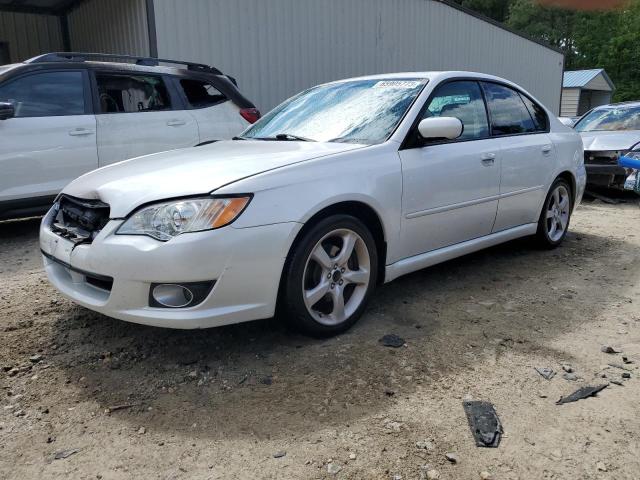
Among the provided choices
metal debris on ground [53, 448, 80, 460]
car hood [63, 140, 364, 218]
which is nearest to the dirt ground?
metal debris on ground [53, 448, 80, 460]

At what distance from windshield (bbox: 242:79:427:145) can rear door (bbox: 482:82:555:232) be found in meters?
0.91

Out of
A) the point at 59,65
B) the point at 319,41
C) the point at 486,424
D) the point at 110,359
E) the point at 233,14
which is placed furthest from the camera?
the point at 319,41

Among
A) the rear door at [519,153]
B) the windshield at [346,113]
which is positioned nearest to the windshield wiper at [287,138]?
the windshield at [346,113]

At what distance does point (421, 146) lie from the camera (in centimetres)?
353

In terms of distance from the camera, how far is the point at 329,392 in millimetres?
2592

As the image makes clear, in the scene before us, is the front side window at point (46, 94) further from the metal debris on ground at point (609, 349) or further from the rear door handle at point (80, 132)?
the metal debris on ground at point (609, 349)

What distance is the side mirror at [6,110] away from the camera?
4.88 m

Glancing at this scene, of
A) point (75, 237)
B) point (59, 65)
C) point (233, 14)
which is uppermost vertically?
point (233, 14)

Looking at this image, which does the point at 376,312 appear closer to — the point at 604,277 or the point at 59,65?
the point at 604,277

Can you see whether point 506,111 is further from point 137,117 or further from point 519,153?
point 137,117

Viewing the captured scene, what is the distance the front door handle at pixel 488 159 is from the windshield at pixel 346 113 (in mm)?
696

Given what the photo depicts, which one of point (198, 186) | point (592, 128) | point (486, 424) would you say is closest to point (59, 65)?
point (198, 186)

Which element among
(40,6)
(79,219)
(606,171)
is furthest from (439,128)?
(40,6)

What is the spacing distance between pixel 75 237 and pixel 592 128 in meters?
9.08
